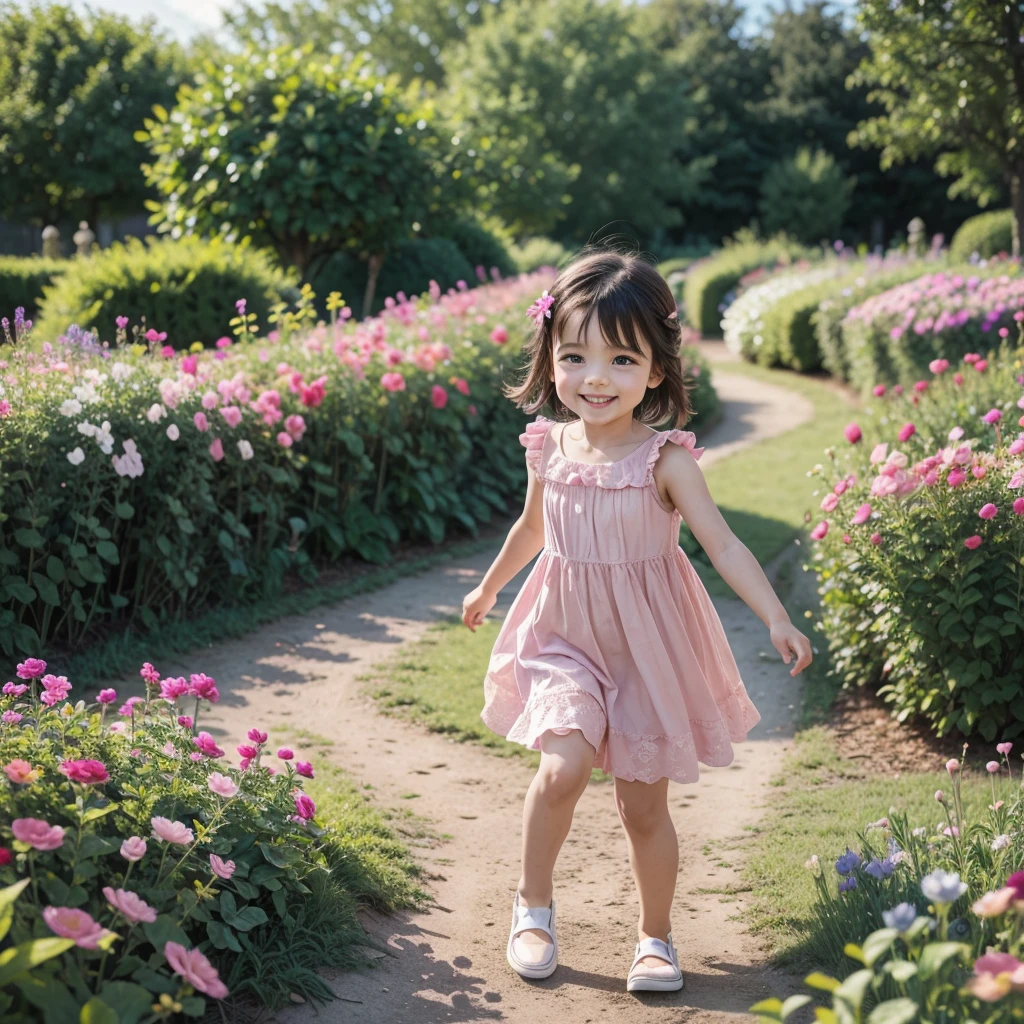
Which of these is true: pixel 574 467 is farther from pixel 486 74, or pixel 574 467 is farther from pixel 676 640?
pixel 486 74

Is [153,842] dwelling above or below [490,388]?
below

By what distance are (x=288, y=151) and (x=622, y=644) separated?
8800 mm

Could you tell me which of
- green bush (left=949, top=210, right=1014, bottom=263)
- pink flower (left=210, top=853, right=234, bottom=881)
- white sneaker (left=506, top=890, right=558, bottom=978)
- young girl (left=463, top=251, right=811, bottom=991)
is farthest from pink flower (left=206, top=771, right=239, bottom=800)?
green bush (left=949, top=210, right=1014, bottom=263)

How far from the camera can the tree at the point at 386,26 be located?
149ft

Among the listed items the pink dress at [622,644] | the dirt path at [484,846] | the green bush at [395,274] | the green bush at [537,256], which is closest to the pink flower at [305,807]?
the dirt path at [484,846]

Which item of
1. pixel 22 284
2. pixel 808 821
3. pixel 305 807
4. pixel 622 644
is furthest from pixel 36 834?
pixel 22 284

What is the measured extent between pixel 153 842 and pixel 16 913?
1.58ft

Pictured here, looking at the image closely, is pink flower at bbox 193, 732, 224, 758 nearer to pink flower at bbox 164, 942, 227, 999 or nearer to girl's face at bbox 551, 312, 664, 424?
pink flower at bbox 164, 942, 227, 999

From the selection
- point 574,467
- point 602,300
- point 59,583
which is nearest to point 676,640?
point 574,467

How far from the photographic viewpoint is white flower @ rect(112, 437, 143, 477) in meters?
4.69

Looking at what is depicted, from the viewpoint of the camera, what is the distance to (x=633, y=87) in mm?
34094

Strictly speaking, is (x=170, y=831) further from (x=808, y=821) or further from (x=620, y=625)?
(x=808, y=821)

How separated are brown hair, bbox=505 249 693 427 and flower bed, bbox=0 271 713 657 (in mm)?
2277

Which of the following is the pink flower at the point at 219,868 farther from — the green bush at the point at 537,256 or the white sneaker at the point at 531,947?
the green bush at the point at 537,256
